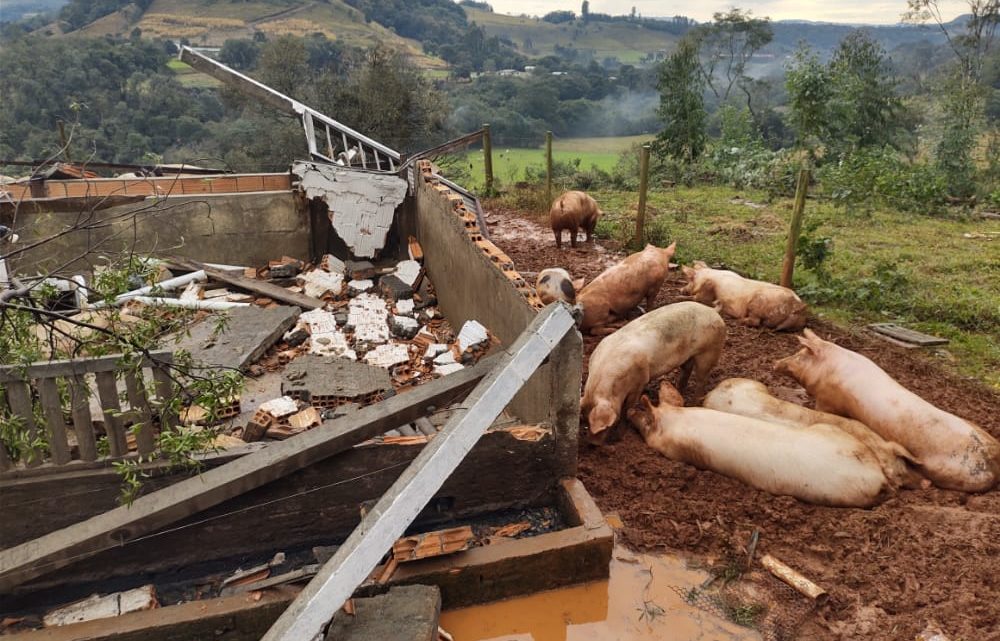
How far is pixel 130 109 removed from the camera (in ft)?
97.0

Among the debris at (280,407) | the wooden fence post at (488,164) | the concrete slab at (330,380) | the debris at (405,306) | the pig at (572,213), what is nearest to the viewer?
the debris at (280,407)

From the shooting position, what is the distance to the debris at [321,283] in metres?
8.45

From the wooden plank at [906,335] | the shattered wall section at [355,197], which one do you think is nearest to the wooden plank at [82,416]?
the shattered wall section at [355,197]

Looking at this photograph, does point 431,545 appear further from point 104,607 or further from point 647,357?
point 647,357

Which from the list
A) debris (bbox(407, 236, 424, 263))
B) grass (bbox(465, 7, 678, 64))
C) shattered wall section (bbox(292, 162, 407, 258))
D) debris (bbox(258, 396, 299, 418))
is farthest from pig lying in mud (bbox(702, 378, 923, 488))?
grass (bbox(465, 7, 678, 64))

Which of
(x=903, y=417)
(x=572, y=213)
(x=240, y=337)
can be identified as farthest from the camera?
(x=572, y=213)

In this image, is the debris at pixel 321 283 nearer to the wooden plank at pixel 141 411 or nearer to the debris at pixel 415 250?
the debris at pixel 415 250

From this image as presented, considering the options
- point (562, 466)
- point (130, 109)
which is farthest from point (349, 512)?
point (130, 109)

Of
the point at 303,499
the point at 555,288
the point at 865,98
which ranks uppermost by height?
the point at 865,98

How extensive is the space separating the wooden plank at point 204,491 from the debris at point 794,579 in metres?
1.95

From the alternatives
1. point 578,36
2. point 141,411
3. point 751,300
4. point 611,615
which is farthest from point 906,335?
point 578,36

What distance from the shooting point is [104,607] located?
11.7ft

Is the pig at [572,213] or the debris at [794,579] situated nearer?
the debris at [794,579]

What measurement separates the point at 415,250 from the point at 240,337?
2782 millimetres
